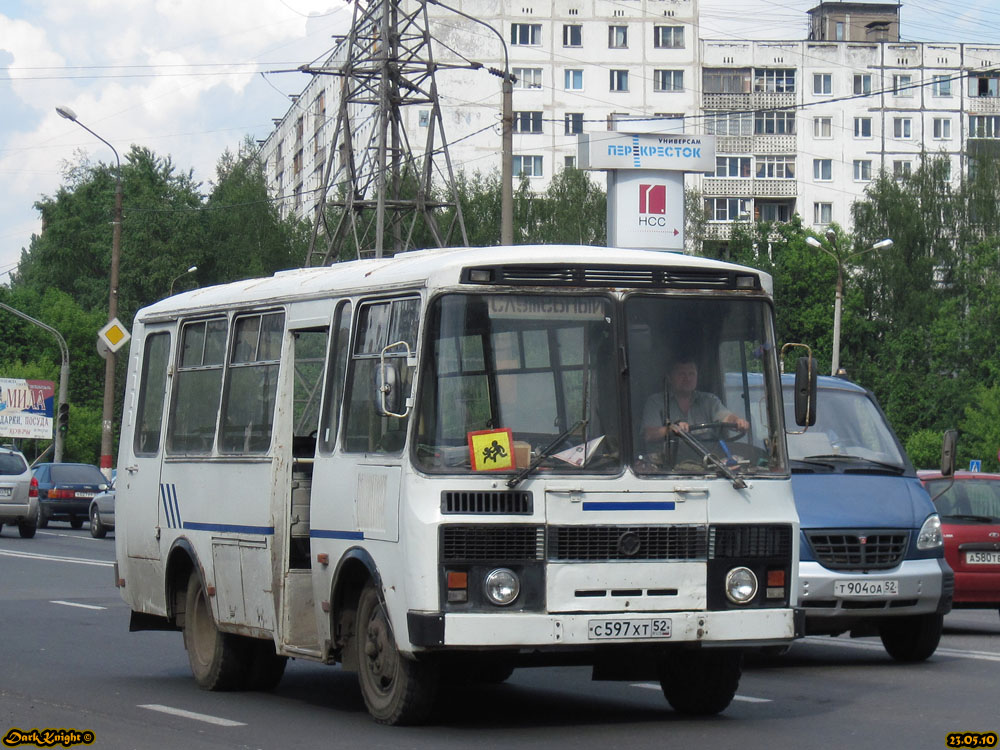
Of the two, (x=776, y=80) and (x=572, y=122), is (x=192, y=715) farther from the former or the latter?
(x=776, y=80)

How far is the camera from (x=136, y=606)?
1274 centimetres

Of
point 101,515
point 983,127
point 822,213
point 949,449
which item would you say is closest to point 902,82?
point 983,127

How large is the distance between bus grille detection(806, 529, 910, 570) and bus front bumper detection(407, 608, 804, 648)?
3476mm

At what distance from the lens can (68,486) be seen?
138 ft

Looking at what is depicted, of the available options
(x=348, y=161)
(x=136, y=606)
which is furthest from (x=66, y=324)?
(x=136, y=606)

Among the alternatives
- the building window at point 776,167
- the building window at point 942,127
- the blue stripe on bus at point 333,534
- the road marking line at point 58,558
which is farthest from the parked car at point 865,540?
the building window at point 942,127

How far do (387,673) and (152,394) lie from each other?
13.8 ft

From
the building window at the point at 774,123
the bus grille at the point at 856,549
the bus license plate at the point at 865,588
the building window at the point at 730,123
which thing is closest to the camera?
the bus license plate at the point at 865,588

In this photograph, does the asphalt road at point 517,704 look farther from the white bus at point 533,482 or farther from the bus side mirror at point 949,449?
the bus side mirror at point 949,449

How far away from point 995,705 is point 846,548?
2.54 m

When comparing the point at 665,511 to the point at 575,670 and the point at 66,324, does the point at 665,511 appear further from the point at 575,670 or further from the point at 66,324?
the point at 66,324

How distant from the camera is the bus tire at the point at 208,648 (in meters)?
11.5

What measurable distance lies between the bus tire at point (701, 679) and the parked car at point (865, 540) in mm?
2634

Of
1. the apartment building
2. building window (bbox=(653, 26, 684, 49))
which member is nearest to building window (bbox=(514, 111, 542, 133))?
the apartment building
